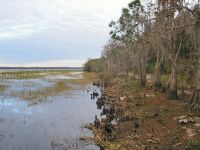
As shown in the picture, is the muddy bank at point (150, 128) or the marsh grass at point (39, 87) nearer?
the muddy bank at point (150, 128)

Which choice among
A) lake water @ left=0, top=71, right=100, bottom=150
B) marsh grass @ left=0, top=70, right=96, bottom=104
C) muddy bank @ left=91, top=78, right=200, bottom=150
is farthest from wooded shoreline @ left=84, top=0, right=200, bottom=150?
marsh grass @ left=0, top=70, right=96, bottom=104

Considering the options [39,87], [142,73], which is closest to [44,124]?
[142,73]

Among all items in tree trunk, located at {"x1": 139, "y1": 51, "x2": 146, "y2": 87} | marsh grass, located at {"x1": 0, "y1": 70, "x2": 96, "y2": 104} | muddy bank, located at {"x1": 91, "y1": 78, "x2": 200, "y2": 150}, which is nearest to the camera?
muddy bank, located at {"x1": 91, "y1": 78, "x2": 200, "y2": 150}

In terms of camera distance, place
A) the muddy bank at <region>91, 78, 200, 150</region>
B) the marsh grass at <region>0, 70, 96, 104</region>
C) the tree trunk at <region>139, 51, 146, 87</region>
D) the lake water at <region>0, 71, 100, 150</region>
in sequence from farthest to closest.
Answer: the tree trunk at <region>139, 51, 146, 87</region> < the marsh grass at <region>0, 70, 96, 104</region> < the lake water at <region>0, 71, 100, 150</region> < the muddy bank at <region>91, 78, 200, 150</region>

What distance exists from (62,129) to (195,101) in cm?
739

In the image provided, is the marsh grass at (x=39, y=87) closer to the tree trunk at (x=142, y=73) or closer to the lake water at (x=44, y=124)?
the lake water at (x=44, y=124)

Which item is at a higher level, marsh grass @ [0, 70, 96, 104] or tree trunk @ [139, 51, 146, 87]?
tree trunk @ [139, 51, 146, 87]

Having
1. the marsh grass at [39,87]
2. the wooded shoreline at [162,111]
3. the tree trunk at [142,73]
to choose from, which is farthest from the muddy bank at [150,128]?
the tree trunk at [142,73]

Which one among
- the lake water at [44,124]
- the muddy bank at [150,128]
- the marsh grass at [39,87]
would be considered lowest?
the lake water at [44,124]

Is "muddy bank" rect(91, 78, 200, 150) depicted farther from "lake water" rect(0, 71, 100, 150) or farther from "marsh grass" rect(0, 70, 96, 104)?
"marsh grass" rect(0, 70, 96, 104)

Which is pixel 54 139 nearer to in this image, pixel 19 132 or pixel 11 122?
pixel 19 132

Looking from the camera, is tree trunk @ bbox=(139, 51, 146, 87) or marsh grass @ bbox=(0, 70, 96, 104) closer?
marsh grass @ bbox=(0, 70, 96, 104)

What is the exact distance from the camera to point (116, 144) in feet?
47.6

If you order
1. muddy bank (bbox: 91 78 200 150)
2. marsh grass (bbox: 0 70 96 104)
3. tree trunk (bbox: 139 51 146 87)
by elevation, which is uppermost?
tree trunk (bbox: 139 51 146 87)
